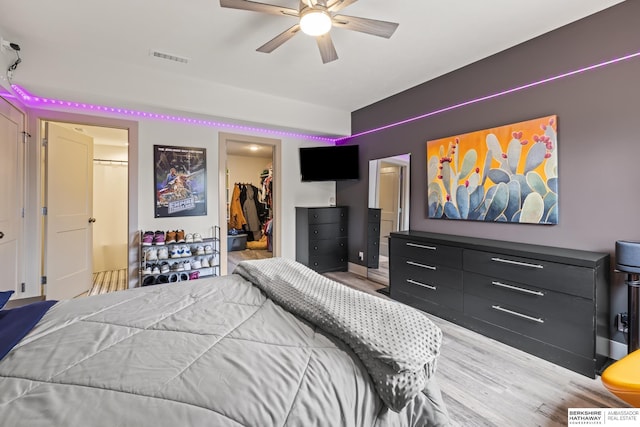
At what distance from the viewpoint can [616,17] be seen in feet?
6.57

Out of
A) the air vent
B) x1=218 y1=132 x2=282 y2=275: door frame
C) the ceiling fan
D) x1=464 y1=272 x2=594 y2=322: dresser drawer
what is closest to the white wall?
x1=218 y1=132 x2=282 y2=275: door frame

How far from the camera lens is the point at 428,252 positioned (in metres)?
2.85

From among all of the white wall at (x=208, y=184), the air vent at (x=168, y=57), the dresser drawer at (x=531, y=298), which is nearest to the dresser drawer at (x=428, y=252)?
the dresser drawer at (x=531, y=298)

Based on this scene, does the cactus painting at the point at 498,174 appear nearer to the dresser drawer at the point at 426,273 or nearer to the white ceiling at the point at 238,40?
the dresser drawer at the point at 426,273

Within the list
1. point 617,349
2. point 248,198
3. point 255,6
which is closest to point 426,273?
point 617,349

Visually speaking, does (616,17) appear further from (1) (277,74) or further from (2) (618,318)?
(1) (277,74)

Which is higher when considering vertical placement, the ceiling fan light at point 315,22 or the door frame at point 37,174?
the ceiling fan light at point 315,22

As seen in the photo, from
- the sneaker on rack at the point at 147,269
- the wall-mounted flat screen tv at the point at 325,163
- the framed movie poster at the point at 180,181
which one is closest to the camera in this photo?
the sneaker on rack at the point at 147,269

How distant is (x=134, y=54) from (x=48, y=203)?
71.9 inches

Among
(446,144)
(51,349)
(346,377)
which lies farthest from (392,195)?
(51,349)

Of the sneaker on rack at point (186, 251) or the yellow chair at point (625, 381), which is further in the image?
the sneaker on rack at point (186, 251)

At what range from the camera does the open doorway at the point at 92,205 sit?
3014 millimetres

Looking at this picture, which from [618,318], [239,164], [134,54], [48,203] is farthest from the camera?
[239,164]

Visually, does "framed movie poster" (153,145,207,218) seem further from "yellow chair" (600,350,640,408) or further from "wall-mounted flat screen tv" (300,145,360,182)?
"yellow chair" (600,350,640,408)
